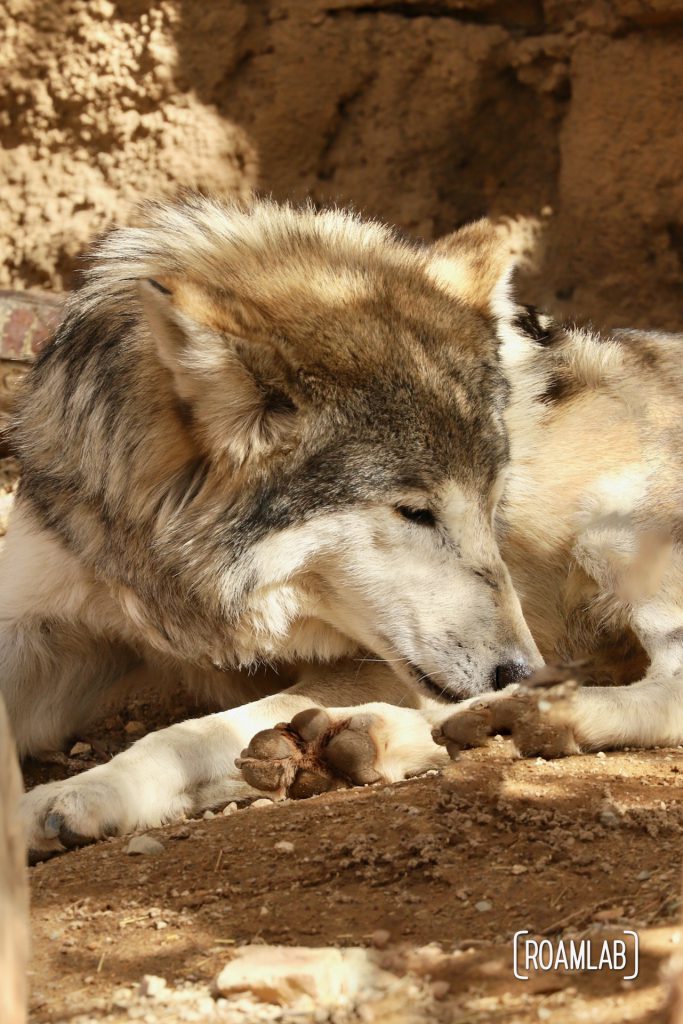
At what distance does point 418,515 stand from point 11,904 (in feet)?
6.42

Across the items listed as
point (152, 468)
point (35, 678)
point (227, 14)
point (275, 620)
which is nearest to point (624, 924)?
point (275, 620)

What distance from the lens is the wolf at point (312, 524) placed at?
3.52 metres

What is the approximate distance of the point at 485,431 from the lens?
3775mm

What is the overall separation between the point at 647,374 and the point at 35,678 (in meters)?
2.46

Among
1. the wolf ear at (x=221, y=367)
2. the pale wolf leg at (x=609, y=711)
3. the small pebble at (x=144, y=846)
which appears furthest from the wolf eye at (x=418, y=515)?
the small pebble at (x=144, y=846)

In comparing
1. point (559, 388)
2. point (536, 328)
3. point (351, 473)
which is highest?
point (536, 328)

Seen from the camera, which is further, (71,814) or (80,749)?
(80,749)

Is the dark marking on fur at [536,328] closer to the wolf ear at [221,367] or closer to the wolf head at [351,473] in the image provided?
the wolf head at [351,473]

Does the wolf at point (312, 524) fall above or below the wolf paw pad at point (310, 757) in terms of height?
above

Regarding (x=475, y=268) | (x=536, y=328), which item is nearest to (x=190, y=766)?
(x=475, y=268)

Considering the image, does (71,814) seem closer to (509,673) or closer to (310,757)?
(310,757)

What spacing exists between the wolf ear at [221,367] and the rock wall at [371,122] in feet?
14.2

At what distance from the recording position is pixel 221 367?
3367 millimetres

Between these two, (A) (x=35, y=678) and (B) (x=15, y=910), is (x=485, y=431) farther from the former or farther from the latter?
(B) (x=15, y=910)
